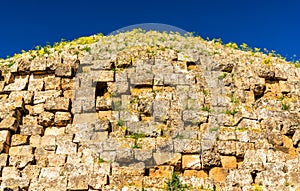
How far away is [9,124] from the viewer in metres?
10.4

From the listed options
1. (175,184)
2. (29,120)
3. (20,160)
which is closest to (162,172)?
(175,184)

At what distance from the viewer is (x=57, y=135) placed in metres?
10.5

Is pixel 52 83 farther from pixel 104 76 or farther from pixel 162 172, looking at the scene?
pixel 162 172

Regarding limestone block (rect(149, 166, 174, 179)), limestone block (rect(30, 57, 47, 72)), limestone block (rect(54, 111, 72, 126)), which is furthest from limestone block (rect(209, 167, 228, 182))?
limestone block (rect(30, 57, 47, 72))

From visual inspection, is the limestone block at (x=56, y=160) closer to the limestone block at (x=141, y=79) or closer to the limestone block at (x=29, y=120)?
the limestone block at (x=29, y=120)

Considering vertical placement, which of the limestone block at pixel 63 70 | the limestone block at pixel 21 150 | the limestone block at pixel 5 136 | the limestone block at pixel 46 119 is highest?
the limestone block at pixel 63 70

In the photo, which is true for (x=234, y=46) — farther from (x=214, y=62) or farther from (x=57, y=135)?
(x=57, y=135)

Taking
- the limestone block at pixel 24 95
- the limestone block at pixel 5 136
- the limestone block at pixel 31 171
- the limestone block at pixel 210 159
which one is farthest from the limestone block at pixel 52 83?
the limestone block at pixel 210 159

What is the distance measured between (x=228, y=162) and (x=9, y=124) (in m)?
5.12

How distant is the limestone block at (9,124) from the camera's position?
10356mm

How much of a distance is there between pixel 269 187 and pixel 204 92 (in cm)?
291

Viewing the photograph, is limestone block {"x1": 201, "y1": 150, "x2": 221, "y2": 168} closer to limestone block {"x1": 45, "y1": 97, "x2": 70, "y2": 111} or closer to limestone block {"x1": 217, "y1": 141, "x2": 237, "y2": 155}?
limestone block {"x1": 217, "y1": 141, "x2": 237, "y2": 155}

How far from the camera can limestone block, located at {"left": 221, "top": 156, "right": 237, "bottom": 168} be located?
32.9 feet

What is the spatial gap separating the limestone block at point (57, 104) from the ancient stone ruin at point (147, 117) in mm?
24
